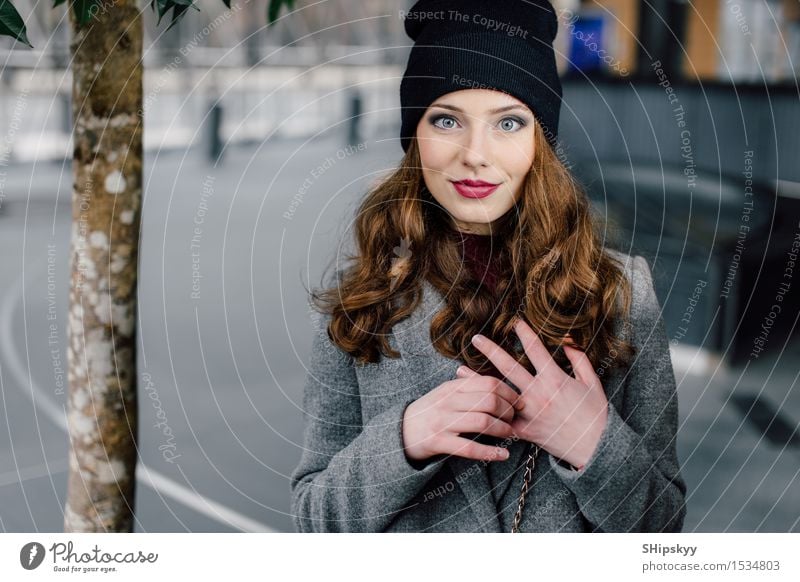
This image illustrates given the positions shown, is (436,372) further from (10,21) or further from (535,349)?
(10,21)

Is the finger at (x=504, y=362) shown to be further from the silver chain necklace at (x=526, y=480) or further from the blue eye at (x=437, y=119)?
the blue eye at (x=437, y=119)

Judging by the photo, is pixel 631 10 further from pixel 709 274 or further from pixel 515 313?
pixel 515 313

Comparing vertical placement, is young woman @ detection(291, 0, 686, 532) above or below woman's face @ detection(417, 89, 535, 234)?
below

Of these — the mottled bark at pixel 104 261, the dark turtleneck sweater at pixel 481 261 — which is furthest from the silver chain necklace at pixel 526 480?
the mottled bark at pixel 104 261

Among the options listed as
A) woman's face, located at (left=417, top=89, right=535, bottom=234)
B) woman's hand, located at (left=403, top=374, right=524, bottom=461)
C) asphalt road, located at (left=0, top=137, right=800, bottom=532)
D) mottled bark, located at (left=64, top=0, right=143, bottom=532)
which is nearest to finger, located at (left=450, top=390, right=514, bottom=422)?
woman's hand, located at (left=403, top=374, right=524, bottom=461)

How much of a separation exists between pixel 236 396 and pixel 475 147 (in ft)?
8.79

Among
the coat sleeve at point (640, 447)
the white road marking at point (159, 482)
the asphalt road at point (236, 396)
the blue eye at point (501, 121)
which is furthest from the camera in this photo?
the white road marking at point (159, 482)

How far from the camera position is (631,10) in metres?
7.57

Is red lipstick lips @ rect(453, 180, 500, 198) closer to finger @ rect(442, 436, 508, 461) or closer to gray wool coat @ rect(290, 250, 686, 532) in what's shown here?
gray wool coat @ rect(290, 250, 686, 532)

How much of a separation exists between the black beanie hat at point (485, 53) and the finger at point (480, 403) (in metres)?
0.40

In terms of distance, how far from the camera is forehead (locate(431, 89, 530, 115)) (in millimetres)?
1426

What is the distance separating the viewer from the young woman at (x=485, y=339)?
4.50 feet

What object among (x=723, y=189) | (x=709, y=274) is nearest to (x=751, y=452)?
(x=709, y=274)

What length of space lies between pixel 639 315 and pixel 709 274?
2.94 meters
